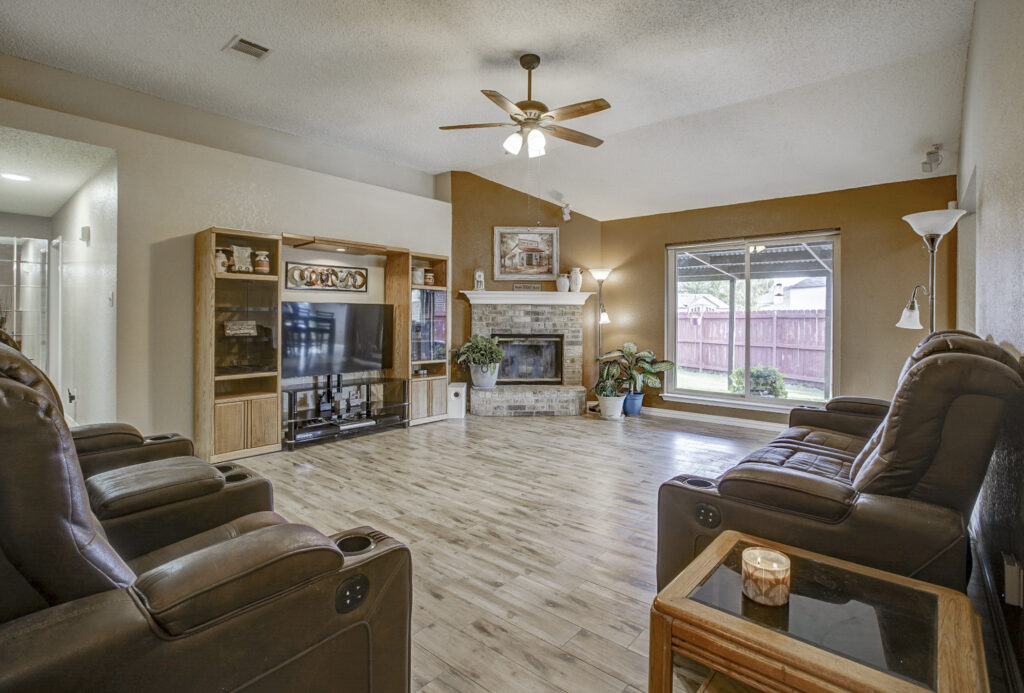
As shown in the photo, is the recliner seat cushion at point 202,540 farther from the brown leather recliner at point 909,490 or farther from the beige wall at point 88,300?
the beige wall at point 88,300

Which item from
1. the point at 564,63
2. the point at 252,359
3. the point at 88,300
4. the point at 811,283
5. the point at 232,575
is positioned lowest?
the point at 232,575

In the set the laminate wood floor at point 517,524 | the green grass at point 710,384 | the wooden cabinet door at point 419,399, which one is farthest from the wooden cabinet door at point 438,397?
the green grass at point 710,384

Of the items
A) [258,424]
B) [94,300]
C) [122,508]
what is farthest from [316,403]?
[122,508]

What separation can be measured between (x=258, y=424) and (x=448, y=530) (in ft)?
8.30

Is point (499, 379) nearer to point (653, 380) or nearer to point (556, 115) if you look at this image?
point (653, 380)

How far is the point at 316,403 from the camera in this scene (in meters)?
5.18

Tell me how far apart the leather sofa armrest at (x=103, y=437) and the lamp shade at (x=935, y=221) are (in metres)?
4.39

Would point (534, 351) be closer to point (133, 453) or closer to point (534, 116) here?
point (534, 116)

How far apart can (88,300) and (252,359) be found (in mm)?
1733

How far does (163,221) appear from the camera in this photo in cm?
415

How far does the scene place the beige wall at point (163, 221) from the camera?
3922 mm

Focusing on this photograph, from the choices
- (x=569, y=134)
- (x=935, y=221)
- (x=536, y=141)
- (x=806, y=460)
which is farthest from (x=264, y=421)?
(x=935, y=221)

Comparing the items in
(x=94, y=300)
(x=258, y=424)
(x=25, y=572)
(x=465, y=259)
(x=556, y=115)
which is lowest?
(x=258, y=424)

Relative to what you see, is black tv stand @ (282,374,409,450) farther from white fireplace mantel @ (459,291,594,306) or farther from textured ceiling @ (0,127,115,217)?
textured ceiling @ (0,127,115,217)
